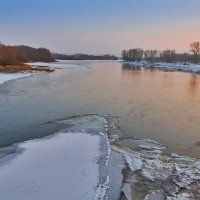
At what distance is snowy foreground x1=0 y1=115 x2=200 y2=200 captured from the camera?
5.74 m

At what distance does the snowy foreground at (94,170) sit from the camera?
5.74 m

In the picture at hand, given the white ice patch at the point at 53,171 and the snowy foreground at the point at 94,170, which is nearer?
the white ice patch at the point at 53,171

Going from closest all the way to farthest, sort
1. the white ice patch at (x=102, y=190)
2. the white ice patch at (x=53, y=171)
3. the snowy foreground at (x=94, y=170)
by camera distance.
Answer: the white ice patch at (x=102, y=190) → the white ice patch at (x=53, y=171) → the snowy foreground at (x=94, y=170)

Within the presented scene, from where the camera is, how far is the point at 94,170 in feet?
21.9

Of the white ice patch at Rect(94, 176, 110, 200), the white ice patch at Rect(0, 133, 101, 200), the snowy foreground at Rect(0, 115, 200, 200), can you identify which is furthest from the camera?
the snowy foreground at Rect(0, 115, 200, 200)

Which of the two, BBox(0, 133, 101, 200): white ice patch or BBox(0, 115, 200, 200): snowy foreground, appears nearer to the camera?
BBox(0, 133, 101, 200): white ice patch

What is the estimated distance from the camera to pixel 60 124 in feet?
37.1

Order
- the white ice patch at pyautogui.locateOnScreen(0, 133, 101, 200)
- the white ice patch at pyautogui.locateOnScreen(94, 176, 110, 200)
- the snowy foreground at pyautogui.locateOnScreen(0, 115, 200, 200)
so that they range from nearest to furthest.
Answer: the white ice patch at pyautogui.locateOnScreen(94, 176, 110, 200) < the white ice patch at pyautogui.locateOnScreen(0, 133, 101, 200) < the snowy foreground at pyautogui.locateOnScreen(0, 115, 200, 200)

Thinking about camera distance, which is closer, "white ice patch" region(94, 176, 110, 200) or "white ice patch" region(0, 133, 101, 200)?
"white ice patch" region(94, 176, 110, 200)

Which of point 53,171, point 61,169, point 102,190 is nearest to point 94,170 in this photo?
point 61,169

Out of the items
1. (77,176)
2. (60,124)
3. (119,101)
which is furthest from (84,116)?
(77,176)

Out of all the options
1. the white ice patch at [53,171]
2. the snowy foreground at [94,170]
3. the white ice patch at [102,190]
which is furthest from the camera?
the snowy foreground at [94,170]

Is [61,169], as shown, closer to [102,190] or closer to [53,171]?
[53,171]

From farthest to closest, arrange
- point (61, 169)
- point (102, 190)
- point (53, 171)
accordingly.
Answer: point (61, 169), point (53, 171), point (102, 190)
